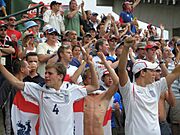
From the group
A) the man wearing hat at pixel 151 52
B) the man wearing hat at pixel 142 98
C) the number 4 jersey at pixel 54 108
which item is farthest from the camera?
the man wearing hat at pixel 151 52

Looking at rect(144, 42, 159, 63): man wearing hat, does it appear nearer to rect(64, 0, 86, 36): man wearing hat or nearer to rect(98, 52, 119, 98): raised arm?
rect(98, 52, 119, 98): raised arm

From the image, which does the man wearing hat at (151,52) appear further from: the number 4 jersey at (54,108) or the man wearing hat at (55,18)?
the man wearing hat at (55,18)

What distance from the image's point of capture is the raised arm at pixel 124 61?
20.9 feet

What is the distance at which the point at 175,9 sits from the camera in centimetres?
2872

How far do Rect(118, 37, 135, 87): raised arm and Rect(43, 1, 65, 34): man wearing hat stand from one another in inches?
255

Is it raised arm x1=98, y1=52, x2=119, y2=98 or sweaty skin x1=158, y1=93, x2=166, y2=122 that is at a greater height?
raised arm x1=98, y1=52, x2=119, y2=98

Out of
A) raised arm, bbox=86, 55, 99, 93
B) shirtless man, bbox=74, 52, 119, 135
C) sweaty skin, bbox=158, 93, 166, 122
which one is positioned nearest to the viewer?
raised arm, bbox=86, 55, 99, 93

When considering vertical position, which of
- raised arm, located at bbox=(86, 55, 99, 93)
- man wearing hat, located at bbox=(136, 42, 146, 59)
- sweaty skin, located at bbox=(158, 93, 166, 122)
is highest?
man wearing hat, located at bbox=(136, 42, 146, 59)

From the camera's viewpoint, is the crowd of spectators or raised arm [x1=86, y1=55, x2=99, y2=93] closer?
the crowd of spectators

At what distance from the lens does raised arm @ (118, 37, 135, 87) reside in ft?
20.9

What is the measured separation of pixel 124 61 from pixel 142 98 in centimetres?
68

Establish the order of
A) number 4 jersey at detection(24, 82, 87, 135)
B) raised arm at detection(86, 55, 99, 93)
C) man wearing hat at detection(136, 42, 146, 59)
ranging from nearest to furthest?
1. number 4 jersey at detection(24, 82, 87, 135)
2. raised arm at detection(86, 55, 99, 93)
3. man wearing hat at detection(136, 42, 146, 59)

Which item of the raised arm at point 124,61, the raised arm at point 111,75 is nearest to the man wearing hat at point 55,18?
the raised arm at point 111,75

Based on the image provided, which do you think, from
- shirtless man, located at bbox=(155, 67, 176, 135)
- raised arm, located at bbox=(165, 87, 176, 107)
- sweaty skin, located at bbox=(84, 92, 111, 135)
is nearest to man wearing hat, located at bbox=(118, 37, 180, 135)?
sweaty skin, located at bbox=(84, 92, 111, 135)
